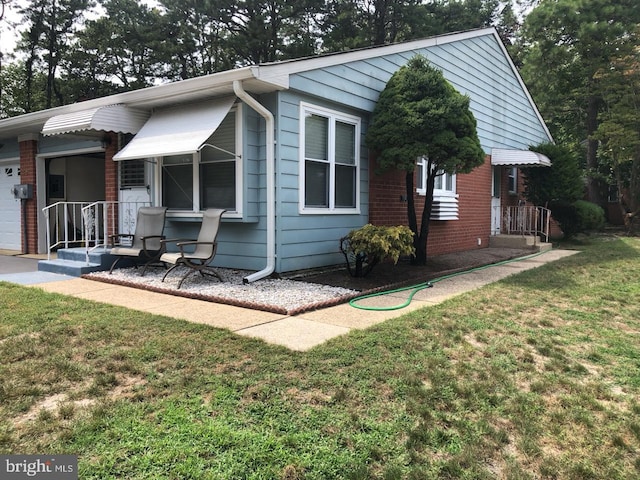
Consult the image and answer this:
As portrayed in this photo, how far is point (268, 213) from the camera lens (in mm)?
6668

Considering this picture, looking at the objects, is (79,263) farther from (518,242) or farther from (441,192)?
(518,242)

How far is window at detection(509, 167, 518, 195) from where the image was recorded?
48.2ft

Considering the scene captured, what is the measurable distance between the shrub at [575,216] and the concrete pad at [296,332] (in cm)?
1188

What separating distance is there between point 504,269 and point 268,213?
4.71 m

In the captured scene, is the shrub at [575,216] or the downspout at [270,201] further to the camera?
the shrub at [575,216]

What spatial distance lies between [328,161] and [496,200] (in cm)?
786

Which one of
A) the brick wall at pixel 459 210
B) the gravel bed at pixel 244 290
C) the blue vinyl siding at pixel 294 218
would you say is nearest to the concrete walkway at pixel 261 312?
the gravel bed at pixel 244 290

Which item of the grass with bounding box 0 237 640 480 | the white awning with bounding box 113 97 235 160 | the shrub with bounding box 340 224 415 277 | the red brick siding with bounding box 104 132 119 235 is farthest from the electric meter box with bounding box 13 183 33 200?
the shrub with bounding box 340 224 415 277

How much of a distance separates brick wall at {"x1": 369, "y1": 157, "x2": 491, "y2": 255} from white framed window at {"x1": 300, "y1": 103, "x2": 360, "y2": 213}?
1.96 ft

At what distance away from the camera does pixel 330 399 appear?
2.85 m

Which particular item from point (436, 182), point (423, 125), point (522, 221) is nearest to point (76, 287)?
point (423, 125)

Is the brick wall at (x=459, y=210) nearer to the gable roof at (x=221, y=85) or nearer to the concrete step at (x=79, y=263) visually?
the gable roof at (x=221, y=85)

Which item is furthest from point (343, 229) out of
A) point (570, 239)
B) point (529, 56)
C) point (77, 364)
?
point (529, 56)

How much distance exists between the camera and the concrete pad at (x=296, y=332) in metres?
3.93
